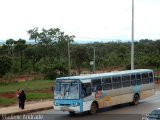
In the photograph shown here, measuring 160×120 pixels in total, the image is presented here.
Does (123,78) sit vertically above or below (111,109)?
above

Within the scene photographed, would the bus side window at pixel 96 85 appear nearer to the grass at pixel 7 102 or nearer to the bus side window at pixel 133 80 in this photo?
the bus side window at pixel 133 80

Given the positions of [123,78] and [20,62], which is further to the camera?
[20,62]

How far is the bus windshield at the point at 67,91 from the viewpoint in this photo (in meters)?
23.2

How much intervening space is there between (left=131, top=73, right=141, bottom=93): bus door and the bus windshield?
6388 mm

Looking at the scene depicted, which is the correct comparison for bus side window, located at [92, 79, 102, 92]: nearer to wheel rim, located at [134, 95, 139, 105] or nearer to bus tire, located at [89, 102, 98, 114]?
bus tire, located at [89, 102, 98, 114]

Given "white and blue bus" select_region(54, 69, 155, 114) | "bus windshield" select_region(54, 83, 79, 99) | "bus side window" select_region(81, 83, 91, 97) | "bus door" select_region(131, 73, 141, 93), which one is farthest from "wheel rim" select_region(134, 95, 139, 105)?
"bus windshield" select_region(54, 83, 79, 99)

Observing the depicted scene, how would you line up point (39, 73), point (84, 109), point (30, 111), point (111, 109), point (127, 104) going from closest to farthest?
point (84, 109) < point (30, 111) < point (111, 109) < point (127, 104) < point (39, 73)

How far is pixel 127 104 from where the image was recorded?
2938cm

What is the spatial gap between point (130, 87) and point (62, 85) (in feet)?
20.4

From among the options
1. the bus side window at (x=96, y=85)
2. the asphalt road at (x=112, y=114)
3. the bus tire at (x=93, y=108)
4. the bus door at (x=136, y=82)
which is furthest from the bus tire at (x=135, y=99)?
the bus tire at (x=93, y=108)

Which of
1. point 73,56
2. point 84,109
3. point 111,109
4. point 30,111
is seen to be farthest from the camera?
point 73,56

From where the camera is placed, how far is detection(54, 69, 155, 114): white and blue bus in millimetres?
23156

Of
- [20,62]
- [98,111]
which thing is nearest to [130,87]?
[98,111]

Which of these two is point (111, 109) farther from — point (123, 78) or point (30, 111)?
point (30, 111)
